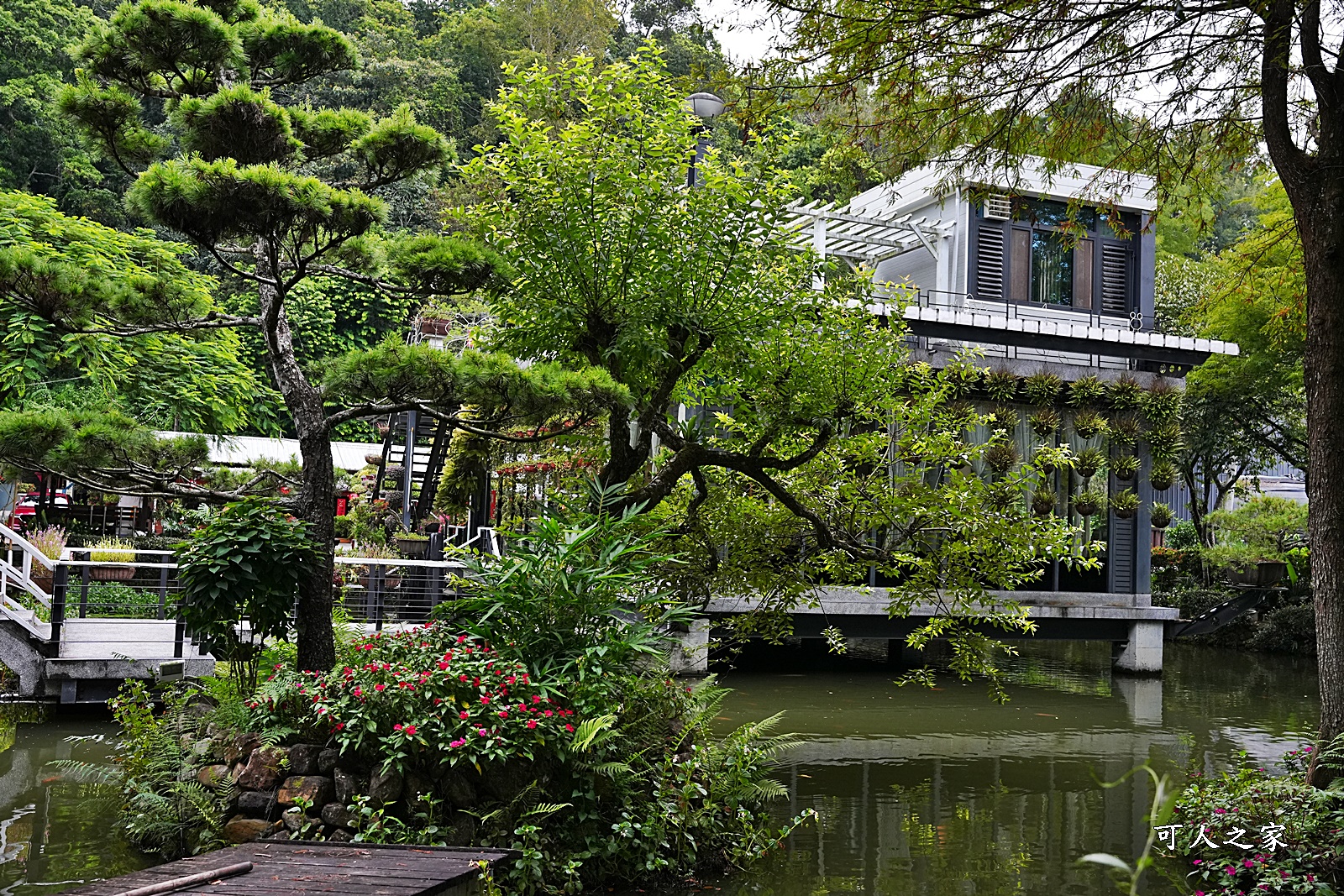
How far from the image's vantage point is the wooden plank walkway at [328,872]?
4574 millimetres

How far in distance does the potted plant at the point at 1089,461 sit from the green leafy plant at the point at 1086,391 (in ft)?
2.49

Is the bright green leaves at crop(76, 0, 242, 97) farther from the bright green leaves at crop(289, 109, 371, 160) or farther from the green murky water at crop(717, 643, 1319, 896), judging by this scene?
the green murky water at crop(717, 643, 1319, 896)

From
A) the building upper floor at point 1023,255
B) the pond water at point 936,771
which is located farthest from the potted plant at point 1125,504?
the pond water at point 936,771

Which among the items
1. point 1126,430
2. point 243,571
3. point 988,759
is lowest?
point 988,759

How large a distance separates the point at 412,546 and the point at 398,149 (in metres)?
8.81

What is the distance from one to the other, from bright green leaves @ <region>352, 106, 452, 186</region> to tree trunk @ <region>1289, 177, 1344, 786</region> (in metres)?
5.80

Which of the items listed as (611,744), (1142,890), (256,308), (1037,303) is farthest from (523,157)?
(256,308)

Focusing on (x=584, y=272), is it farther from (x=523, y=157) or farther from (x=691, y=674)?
(x=691, y=674)

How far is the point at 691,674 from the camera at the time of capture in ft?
50.2

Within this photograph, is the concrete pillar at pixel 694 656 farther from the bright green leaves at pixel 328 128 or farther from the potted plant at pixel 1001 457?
the bright green leaves at pixel 328 128

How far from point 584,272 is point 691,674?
846cm

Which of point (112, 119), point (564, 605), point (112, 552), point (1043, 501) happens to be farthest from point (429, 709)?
point (1043, 501)

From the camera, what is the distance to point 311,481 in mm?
7719

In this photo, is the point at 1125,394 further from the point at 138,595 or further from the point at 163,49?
the point at 138,595
